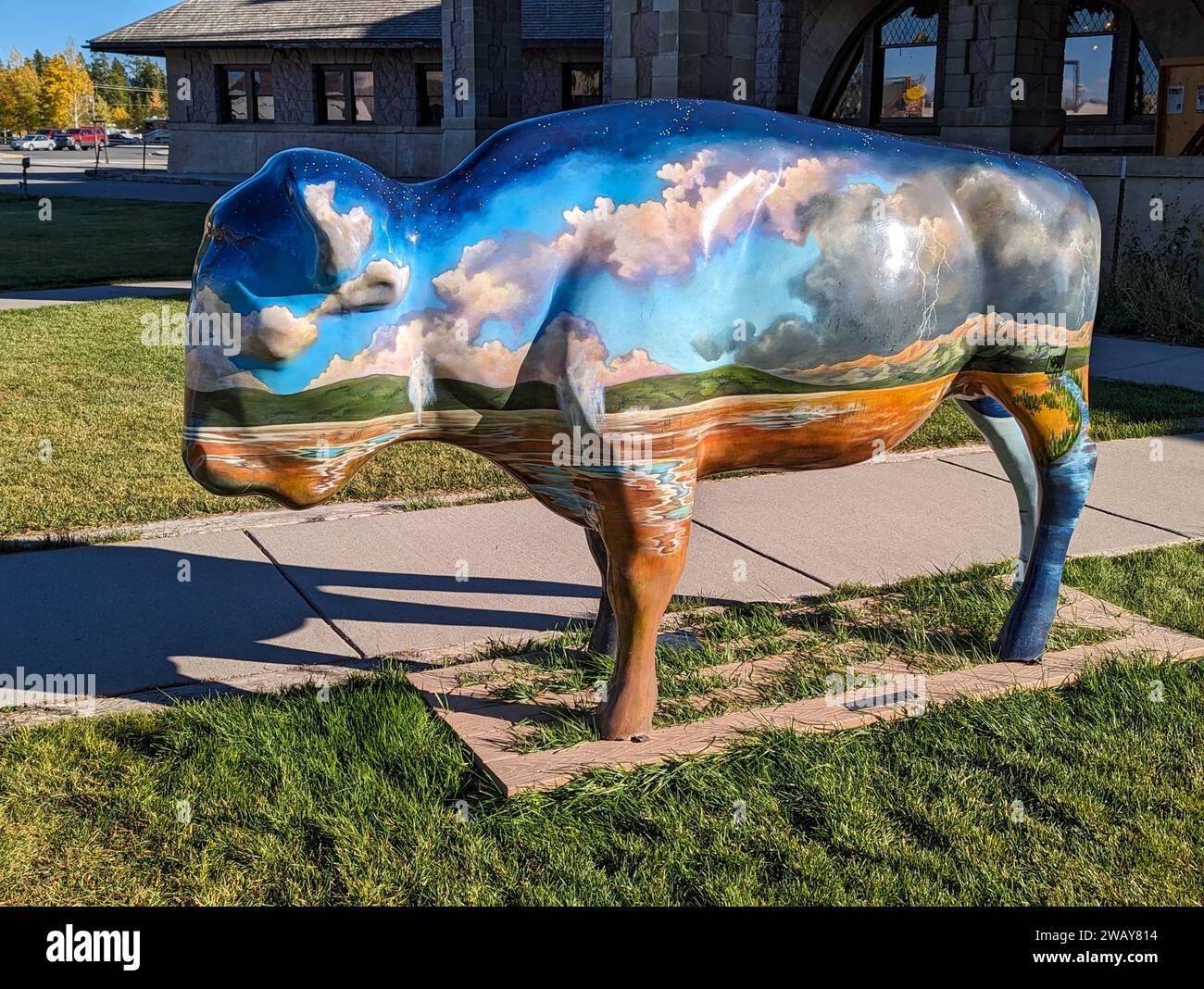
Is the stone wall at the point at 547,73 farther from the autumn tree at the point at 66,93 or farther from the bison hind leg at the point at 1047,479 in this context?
the autumn tree at the point at 66,93

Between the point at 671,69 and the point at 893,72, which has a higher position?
the point at 893,72

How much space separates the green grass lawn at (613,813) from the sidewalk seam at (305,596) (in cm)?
48

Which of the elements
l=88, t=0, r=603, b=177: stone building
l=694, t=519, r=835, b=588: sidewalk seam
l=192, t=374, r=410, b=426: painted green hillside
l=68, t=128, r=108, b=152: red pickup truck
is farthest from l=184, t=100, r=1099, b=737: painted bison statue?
l=68, t=128, r=108, b=152: red pickup truck

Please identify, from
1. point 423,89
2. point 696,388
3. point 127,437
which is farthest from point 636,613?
point 423,89

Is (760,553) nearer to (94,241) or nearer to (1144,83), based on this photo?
(94,241)

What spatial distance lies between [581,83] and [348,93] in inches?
259

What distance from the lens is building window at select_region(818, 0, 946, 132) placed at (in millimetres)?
25438

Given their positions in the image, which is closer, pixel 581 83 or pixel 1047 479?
pixel 1047 479

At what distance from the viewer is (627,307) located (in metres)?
2.97

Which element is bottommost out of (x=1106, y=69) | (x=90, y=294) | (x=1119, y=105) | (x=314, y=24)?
(x=90, y=294)

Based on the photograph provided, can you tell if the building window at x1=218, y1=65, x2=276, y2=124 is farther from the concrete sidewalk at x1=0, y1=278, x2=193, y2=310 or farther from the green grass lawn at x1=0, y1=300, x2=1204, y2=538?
the green grass lawn at x1=0, y1=300, x2=1204, y2=538

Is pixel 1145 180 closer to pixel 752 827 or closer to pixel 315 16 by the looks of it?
pixel 752 827

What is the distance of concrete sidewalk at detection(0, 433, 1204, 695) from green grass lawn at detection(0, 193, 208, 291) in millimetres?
8616

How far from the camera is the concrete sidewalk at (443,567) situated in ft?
14.2
